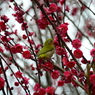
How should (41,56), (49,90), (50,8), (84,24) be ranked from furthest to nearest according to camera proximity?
(84,24) < (41,56) < (50,8) < (49,90)

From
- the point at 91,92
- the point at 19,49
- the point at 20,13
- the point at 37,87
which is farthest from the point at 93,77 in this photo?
the point at 20,13

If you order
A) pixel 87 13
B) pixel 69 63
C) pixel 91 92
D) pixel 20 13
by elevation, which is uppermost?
pixel 87 13

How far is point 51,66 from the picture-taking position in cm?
178

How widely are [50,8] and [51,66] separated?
53 cm

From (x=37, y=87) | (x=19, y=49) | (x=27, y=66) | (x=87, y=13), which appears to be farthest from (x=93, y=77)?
(x=87, y=13)

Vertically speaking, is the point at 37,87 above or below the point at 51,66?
below

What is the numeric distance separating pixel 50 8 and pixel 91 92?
0.85 meters

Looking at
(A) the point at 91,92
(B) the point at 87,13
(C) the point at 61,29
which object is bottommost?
(A) the point at 91,92

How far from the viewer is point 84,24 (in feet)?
17.0

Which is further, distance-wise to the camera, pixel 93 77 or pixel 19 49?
pixel 19 49

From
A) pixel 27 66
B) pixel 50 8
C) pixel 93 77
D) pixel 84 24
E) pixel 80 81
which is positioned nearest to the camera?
pixel 93 77

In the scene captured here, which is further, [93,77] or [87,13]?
[87,13]

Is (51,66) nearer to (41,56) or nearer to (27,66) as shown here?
(41,56)

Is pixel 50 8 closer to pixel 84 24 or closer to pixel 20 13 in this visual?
pixel 20 13
